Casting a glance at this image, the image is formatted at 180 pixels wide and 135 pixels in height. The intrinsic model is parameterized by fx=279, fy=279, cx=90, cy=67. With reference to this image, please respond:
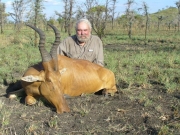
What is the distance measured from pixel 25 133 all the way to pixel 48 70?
128 centimetres

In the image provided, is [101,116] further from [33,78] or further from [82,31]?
[82,31]

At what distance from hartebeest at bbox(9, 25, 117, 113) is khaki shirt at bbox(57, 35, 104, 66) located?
0.69m

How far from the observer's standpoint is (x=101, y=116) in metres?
4.46

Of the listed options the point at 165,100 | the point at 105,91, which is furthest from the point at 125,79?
the point at 165,100

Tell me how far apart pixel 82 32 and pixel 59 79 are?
1999 millimetres

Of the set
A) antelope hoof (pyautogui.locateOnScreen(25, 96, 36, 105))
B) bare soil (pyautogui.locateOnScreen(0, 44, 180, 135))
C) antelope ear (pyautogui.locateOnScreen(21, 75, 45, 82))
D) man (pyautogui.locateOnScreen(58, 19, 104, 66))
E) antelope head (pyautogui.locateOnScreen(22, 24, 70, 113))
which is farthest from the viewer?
man (pyautogui.locateOnScreen(58, 19, 104, 66))

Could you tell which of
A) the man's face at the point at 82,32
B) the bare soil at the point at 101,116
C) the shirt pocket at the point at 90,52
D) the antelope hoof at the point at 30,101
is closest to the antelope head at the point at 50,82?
the bare soil at the point at 101,116

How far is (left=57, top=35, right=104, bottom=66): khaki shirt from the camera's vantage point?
6559 millimetres

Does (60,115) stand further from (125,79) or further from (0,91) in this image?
(125,79)

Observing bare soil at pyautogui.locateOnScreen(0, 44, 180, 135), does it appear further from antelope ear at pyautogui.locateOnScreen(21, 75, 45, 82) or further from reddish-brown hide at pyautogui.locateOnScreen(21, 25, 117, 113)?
antelope ear at pyautogui.locateOnScreen(21, 75, 45, 82)

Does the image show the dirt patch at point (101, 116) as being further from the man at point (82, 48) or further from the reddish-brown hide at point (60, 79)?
the man at point (82, 48)

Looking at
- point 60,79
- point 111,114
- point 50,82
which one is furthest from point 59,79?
point 111,114

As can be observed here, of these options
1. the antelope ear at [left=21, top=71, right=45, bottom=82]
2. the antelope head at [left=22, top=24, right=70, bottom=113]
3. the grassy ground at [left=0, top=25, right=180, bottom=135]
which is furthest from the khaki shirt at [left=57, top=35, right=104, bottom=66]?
the antelope ear at [left=21, top=71, right=45, bottom=82]

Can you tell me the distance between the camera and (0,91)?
6070 millimetres
